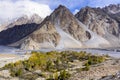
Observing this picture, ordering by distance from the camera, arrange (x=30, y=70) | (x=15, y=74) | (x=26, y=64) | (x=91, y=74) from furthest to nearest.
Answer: (x=26, y=64), (x=30, y=70), (x=15, y=74), (x=91, y=74)

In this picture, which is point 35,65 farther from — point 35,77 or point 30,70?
point 35,77

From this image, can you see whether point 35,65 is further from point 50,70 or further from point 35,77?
point 35,77

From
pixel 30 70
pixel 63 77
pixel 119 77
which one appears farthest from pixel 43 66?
pixel 119 77

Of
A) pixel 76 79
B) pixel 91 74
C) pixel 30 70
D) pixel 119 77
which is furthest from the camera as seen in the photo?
pixel 30 70

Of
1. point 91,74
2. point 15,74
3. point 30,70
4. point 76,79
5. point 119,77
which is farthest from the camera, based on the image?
point 30,70

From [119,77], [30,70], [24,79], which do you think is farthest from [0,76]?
[119,77]

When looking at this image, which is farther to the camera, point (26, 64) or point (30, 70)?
point (26, 64)

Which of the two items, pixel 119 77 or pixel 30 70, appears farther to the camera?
pixel 30 70

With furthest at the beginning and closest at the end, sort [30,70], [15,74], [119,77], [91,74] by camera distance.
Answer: [30,70] → [15,74] → [91,74] → [119,77]

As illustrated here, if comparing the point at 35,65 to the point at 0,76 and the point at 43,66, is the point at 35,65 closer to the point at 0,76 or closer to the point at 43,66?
the point at 43,66
